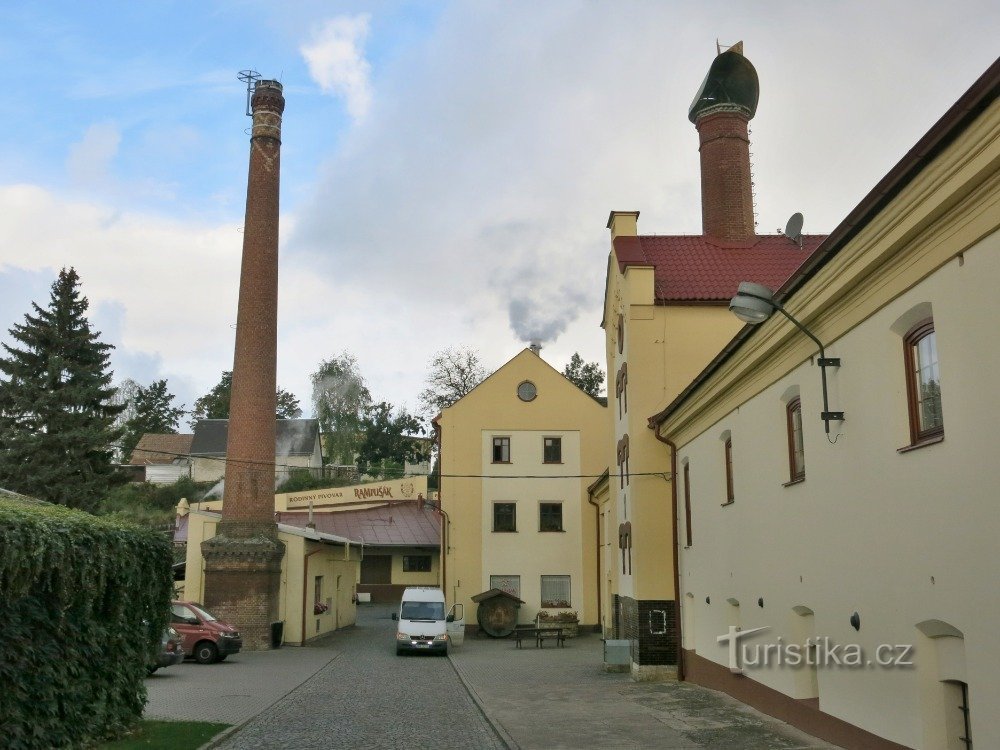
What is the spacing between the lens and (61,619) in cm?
1068

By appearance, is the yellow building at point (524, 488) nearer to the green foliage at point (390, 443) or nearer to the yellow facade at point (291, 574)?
the yellow facade at point (291, 574)

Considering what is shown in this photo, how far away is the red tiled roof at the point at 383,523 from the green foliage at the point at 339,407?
23.9 metres

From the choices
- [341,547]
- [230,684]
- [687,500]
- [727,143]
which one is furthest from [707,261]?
[341,547]

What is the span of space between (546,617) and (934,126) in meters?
32.7

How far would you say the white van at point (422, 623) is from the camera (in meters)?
29.5

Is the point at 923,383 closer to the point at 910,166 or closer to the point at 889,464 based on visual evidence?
the point at 889,464

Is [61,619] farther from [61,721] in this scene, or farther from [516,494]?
[516,494]

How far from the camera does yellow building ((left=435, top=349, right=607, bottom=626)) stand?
3900 centimetres

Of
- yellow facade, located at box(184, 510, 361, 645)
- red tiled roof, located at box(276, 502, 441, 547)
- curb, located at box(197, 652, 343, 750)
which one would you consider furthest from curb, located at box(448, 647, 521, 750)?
red tiled roof, located at box(276, 502, 441, 547)

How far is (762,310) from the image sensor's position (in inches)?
440

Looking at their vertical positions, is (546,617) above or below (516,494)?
below

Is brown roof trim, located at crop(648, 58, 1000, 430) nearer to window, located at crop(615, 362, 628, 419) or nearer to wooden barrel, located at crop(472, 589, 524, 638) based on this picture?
window, located at crop(615, 362, 628, 419)

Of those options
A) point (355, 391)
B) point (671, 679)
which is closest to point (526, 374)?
point (671, 679)

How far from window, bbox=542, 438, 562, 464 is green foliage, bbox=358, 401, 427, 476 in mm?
37469
